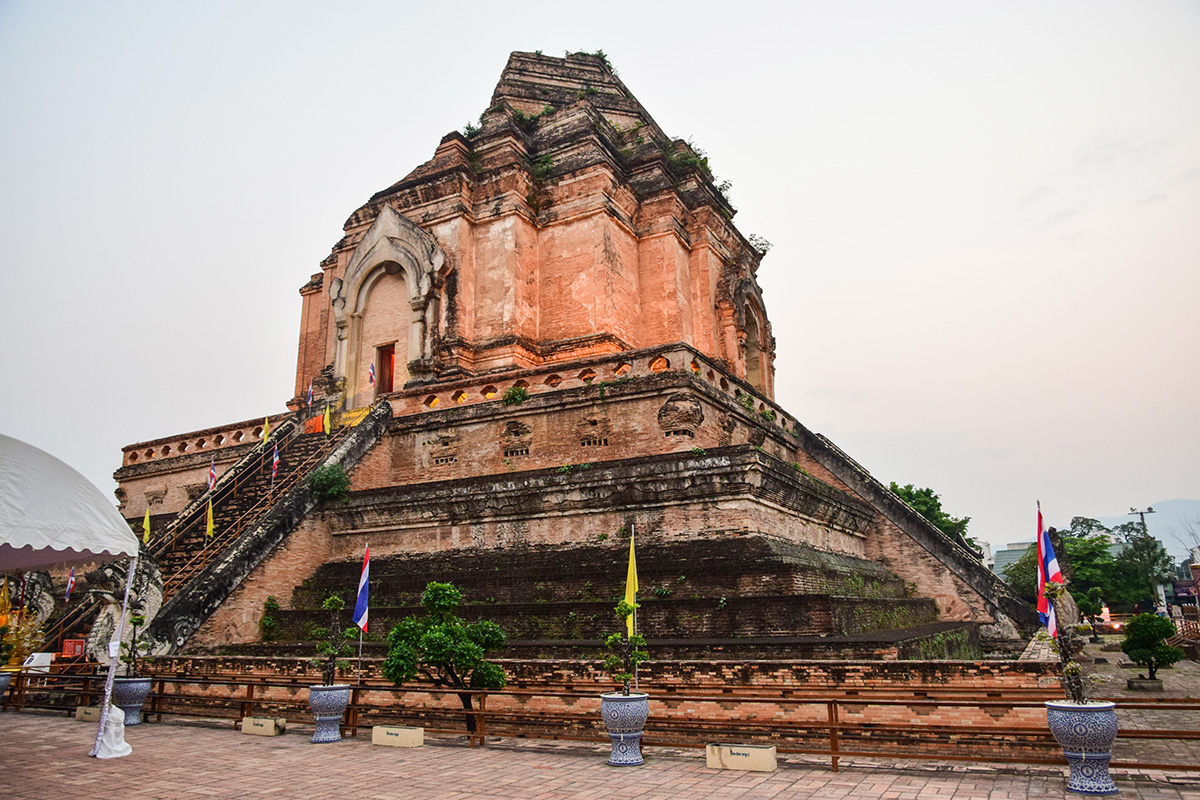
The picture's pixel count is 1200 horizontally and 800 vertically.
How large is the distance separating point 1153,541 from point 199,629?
56557 millimetres

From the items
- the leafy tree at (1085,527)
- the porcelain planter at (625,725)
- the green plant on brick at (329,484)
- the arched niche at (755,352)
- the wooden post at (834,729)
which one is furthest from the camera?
the leafy tree at (1085,527)

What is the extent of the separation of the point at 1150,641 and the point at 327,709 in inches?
598

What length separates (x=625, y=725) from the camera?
7.32 meters

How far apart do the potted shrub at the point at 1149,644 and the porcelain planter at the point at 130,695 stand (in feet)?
53.6

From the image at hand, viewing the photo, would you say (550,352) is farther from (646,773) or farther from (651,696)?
(646,773)

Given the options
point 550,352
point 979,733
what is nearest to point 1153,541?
point 550,352

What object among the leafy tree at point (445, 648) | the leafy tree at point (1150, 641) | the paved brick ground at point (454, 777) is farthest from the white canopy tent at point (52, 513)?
the leafy tree at point (1150, 641)

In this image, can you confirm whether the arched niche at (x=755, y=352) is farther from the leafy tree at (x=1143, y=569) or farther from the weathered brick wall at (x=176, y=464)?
the leafy tree at (x=1143, y=569)

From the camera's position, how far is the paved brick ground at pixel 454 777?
6152 mm

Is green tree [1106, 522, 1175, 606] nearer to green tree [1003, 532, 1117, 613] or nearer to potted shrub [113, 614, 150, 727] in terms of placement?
green tree [1003, 532, 1117, 613]

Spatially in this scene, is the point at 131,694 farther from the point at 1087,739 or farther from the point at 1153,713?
the point at 1153,713

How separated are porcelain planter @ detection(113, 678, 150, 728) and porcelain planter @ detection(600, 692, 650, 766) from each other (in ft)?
19.4

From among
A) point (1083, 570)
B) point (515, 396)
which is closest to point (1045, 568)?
point (515, 396)

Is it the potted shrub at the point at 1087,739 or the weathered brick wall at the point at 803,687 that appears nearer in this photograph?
the potted shrub at the point at 1087,739
